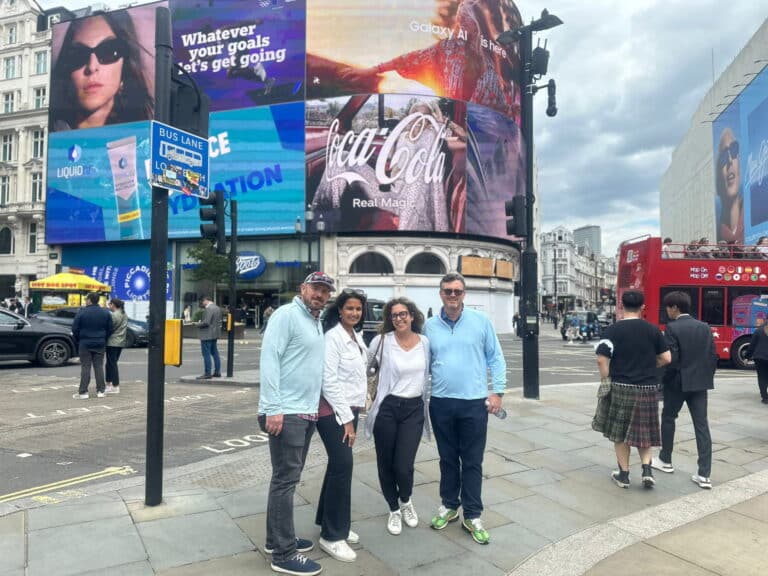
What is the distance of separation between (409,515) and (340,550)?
72 cm

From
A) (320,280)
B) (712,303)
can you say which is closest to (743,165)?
(712,303)

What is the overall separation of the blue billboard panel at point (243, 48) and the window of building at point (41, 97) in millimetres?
15001

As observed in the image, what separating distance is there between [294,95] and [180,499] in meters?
37.1

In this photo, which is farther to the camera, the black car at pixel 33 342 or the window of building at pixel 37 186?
the window of building at pixel 37 186

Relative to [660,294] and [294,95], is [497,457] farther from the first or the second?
[294,95]

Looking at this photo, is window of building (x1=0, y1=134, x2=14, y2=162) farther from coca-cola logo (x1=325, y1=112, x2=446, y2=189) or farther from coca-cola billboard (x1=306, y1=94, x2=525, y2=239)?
coca-cola logo (x1=325, y1=112, x2=446, y2=189)

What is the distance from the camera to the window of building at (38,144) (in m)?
48.0

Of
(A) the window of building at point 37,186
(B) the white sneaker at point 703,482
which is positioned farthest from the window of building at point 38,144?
(B) the white sneaker at point 703,482

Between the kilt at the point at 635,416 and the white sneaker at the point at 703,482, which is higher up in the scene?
the kilt at the point at 635,416

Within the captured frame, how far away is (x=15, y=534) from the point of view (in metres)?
3.68

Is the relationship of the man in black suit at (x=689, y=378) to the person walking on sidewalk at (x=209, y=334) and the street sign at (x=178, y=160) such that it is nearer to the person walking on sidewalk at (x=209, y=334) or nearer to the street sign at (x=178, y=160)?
the street sign at (x=178, y=160)

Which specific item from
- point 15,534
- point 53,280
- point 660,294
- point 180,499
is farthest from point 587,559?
point 53,280

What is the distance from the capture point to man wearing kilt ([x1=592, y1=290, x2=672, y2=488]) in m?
4.84

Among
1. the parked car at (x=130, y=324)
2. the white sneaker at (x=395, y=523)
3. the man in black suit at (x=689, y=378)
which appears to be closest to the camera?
the white sneaker at (x=395, y=523)
